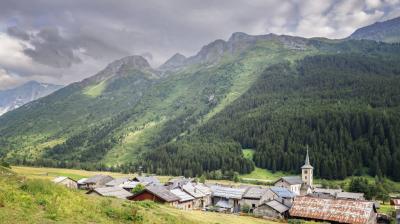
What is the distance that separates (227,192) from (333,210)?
4003 cm

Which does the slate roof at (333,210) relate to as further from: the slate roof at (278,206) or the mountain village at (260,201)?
the slate roof at (278,206)

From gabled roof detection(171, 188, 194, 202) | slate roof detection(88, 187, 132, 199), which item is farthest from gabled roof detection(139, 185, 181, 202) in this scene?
slate roof detection(88, 187, 132, 199)

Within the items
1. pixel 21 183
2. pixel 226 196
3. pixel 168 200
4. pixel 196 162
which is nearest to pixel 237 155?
pixel 196 162

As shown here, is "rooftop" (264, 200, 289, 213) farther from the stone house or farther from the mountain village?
the stone house

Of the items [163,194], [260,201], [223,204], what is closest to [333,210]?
[260,201]

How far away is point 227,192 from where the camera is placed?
106688 mm

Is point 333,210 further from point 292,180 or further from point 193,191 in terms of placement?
point 292,180

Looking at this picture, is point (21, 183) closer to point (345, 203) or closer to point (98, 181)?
point (345, 203)

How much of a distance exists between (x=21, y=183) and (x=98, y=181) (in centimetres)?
11159

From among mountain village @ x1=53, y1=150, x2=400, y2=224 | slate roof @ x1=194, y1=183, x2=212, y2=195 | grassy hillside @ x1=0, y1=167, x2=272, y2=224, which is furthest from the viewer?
slate roof @ x1=194, y1=183, x2=212, y2=195

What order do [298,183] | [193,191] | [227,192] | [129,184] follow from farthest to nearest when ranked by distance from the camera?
[298,183], [129,184], [227,192], [193,191]

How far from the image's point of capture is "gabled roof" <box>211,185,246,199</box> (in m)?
102

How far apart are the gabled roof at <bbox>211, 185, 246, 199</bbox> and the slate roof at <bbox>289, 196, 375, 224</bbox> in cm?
2706

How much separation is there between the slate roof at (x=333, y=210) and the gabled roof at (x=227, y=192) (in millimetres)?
27057
